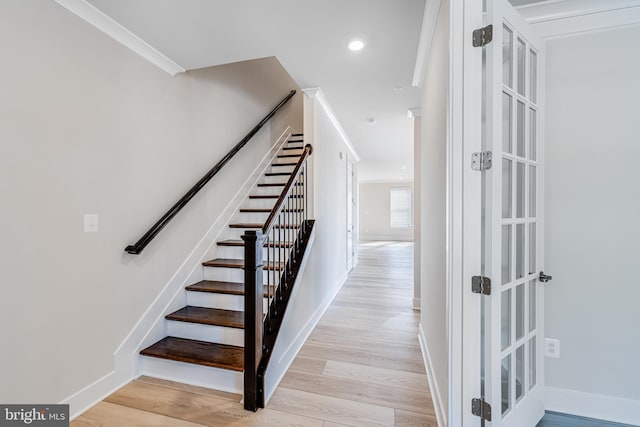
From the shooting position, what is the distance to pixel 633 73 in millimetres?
1594

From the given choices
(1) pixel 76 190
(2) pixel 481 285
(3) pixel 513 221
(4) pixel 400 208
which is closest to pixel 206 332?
(1) pixel 76 190

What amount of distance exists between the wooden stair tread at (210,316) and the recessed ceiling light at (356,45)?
229 cm

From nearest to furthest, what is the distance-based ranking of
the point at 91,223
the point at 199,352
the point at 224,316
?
the point at 91,223 < the point at 199,352 < the point at 224,316

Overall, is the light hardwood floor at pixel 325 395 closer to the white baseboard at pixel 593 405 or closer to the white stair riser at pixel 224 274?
the white baseboard at pixel 593 405

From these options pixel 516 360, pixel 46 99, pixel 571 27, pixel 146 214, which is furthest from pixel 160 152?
pixel 571 27

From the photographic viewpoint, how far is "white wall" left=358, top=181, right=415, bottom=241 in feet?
37.2

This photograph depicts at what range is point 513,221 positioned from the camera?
1.38 m

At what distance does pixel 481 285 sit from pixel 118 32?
2.72 meters

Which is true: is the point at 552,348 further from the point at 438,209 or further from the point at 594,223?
the point at 438,209

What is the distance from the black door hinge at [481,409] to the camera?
1.23m

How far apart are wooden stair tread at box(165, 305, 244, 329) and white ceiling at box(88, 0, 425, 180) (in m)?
2.13

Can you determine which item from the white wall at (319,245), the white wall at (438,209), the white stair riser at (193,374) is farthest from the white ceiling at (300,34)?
the white stair riser at (193,374)

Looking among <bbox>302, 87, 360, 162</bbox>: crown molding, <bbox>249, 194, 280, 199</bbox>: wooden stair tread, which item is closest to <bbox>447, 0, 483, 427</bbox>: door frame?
<bbox>302, 87, 360, 162</bbox>: crown molding

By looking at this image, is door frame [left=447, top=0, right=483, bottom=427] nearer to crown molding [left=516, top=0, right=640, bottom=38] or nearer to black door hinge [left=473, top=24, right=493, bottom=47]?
black door hinge [left=473, top=24, right=493, bottom=47]
